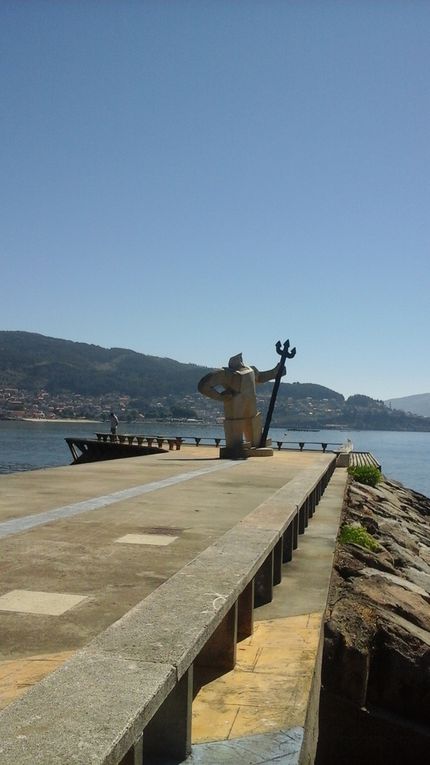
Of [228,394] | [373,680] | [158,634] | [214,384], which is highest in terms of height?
[214,384]

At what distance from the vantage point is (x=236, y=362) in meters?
25.6

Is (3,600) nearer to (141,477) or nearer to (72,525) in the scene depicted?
(72,525)

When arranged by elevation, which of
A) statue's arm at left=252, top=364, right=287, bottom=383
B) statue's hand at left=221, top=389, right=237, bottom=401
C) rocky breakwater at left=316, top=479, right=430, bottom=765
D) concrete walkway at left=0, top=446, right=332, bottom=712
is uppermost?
statue's arm at left=252, top=364, right=287, bottom=383

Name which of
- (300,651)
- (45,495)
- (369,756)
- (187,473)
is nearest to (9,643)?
(300,651)

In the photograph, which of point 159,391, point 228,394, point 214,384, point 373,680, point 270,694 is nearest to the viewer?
point 270,694

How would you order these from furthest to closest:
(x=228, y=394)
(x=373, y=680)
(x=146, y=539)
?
(x=228, y=394), (x=146, y=539), (x=373, y=680)

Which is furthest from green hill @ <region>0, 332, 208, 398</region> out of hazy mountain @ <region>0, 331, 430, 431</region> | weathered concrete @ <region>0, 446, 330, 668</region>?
weathered concrete @ <region>0, 446, 330, 668</region>

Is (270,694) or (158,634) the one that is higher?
(158,634)

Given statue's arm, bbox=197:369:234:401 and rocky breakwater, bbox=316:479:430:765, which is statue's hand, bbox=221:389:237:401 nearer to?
statue's arm, bbox=197:369:234:401

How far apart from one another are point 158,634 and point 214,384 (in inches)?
867

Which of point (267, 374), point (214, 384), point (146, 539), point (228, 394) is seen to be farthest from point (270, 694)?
point (267, 374)

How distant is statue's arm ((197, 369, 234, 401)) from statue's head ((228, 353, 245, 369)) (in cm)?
60

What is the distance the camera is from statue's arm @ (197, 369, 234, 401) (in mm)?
24977

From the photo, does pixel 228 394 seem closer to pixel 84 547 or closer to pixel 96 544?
pixel 96 544
